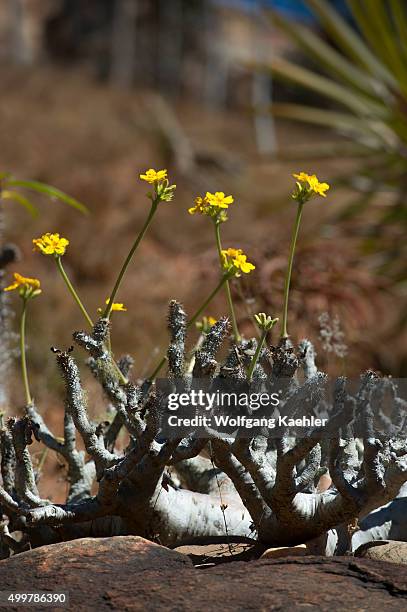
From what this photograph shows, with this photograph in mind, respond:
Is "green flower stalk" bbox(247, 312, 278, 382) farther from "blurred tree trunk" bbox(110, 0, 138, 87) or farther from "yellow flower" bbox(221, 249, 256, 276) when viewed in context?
"blurred tree trunk" bbox(110, 0, 138, 87)

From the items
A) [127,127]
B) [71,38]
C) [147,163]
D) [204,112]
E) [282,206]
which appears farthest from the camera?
[71,38]

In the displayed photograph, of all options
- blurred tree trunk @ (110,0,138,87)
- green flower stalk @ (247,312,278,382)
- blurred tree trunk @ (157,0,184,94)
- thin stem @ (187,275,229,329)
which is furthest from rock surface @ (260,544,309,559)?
blurred tree trunk @ (157,0,184,94)

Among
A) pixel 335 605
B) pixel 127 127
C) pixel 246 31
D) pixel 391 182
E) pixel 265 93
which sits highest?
pixel 246 31

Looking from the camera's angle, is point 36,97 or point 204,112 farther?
point 204,112

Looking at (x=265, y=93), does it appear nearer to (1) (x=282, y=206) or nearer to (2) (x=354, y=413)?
(1) (x=282, y=206)

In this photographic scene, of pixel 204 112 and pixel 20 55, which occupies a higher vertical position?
pixel 20 55

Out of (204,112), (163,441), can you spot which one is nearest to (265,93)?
(204,112)

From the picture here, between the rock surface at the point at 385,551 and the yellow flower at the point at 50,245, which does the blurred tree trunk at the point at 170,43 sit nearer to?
the yellow flower at the point at 50,245
